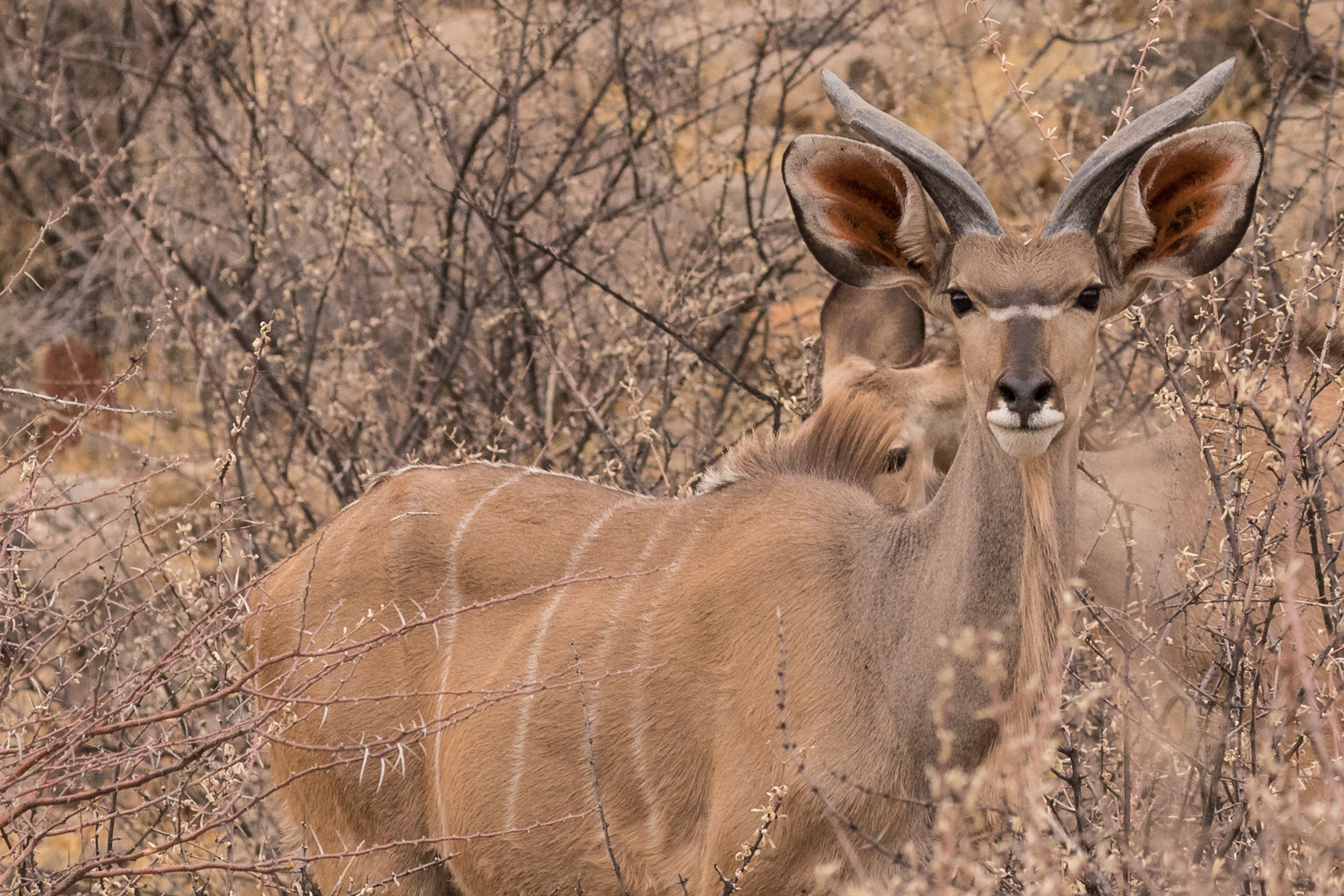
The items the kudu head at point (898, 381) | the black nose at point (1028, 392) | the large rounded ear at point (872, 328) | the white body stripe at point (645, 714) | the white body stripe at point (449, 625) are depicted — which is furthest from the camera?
the large rounded ear at point (872, 328)

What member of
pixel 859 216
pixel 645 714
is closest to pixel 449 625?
pixel 645 714

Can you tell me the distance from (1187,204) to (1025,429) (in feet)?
1.88

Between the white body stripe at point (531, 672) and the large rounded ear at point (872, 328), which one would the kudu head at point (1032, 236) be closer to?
the white body stripe at point (531, 672)

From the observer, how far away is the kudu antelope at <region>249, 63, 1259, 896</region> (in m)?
2.19

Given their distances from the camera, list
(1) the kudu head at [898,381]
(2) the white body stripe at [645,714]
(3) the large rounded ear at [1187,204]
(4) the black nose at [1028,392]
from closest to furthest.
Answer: (4) the black nose at [1028,392] < (3) the large rounded ear at [1187,204] < (2) the white body stripe at [645,714] < (1) the kudu head at [898,381]

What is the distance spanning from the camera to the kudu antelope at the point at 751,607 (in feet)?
7.18

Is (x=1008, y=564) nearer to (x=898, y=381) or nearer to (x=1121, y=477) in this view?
(x=1121, y=477)

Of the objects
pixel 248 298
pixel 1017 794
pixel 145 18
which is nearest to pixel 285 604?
pixel 1017 794

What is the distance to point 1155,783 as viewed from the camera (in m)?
2.50

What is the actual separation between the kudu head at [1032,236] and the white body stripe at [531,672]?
772mm

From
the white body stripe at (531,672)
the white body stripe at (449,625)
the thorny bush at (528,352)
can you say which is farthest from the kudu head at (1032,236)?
the white body stripe at (449,625)

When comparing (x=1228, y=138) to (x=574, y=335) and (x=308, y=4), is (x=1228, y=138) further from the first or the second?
(x=308, y=4)

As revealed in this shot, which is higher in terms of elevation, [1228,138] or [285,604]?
[1228,138]

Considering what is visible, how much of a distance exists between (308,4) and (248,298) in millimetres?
1242
